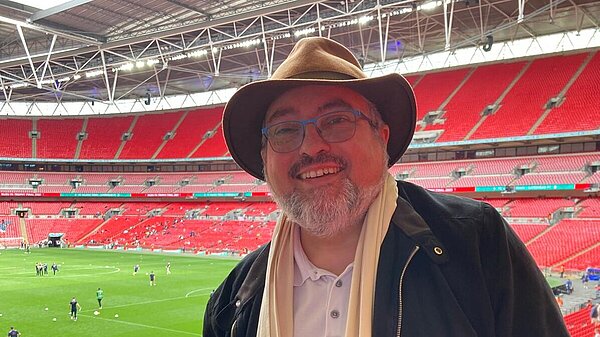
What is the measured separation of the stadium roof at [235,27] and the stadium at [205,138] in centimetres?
17

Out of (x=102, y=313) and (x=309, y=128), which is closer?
(x=309, y=128)

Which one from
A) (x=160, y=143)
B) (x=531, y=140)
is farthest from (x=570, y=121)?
(x=160, y=143)

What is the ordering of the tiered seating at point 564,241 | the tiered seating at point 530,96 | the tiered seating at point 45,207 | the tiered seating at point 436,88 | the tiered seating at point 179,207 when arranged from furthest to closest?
the tiered seating at point 45,207 < the tiered seating at point 179,207 < the tiered seating at point 436,88 < the tiered seating at point 530,96 < the tiered seating at point 564,241

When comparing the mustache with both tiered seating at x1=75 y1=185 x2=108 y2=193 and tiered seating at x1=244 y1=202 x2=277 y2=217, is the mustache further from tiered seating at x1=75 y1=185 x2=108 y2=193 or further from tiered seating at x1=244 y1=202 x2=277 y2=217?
tiered seating at x1=75 y1=185 x2=108 y2=193

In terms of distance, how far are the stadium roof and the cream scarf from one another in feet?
81.4

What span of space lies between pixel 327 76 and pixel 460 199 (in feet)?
2.23

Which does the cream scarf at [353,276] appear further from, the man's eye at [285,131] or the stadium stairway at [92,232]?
the stadium stairway at [92,232]

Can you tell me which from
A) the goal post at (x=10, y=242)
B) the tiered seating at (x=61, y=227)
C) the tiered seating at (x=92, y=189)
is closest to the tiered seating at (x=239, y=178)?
the tiered seating at (x=61, y=227)

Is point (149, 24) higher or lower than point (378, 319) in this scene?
higher

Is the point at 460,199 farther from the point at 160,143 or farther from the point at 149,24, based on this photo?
the point at 160,143

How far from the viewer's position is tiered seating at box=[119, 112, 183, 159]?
5581cm

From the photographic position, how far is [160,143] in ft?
184

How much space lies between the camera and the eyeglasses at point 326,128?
6.31 ft

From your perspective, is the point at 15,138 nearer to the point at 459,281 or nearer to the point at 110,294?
the point at 110,294
